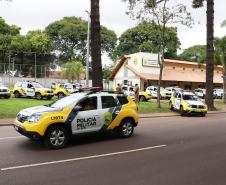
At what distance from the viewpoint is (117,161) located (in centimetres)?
845

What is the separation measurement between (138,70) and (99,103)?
121 ft

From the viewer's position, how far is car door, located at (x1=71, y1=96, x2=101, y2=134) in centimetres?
1038

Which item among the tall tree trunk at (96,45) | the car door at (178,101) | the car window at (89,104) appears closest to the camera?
the car window at (89,104)

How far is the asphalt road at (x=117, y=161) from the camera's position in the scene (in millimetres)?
6898

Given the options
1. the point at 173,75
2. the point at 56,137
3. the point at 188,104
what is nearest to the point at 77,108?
the point at 56,137

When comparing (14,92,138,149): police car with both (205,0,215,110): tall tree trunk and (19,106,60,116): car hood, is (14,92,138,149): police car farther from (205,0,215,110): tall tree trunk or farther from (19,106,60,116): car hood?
(205,0,215,110): tall tree trunk

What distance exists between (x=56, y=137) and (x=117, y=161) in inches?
92.9

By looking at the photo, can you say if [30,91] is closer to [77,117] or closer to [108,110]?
[108,110]

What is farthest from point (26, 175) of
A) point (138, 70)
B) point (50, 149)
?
point (138, 70)

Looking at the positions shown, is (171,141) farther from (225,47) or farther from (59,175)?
(225,47)

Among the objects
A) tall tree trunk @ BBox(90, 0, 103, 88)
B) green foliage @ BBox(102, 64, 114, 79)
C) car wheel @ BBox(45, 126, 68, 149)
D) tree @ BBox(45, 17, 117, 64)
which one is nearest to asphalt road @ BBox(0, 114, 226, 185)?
car wheel @ BBox(45, 126, 68, 149)

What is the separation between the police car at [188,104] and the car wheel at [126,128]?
10.4 meters

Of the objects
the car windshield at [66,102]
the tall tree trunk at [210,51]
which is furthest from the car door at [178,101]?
the car windshield at [66,102]

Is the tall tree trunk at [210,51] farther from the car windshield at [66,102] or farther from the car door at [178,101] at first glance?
the car windshield at [66,102]
